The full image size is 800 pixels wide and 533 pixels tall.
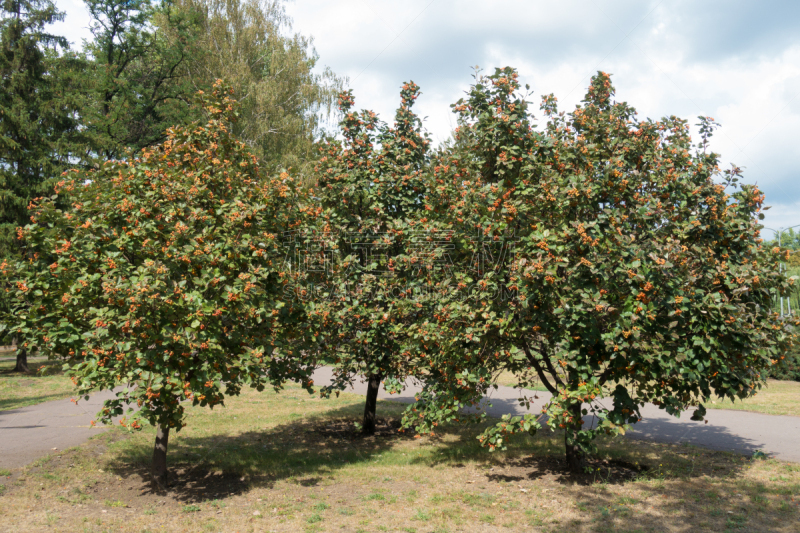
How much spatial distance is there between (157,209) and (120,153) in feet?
51.5

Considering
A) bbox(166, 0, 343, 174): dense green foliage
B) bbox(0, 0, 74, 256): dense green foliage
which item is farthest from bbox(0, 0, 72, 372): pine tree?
bbox(166, 0, 343, 174): dense green foliage

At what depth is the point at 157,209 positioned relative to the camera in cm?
654

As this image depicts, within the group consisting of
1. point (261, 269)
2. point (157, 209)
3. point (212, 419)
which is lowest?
point (212, 419)

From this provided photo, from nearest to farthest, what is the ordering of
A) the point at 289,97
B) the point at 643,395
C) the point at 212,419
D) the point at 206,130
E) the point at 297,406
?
the point at 643,395, the point at 206,130, the point at 212,419, the point at 297,406, the point at 289,97

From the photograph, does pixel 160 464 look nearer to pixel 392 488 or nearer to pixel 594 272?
pixel 392 488

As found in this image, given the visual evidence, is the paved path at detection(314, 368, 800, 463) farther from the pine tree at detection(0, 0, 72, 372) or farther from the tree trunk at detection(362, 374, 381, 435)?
the pine tree at detection(0, 0, 72, 372)

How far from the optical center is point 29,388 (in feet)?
52.6

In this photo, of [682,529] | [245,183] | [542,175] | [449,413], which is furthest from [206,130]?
[682,529]

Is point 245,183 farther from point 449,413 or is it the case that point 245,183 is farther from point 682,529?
point 682,529

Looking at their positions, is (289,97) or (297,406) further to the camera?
(289,97)

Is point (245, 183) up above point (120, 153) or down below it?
below

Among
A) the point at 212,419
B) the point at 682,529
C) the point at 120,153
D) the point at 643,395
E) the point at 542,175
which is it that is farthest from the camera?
the point at 120,153

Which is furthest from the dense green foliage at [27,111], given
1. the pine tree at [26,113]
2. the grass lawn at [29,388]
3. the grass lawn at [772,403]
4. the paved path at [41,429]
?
the grass lawn at [772,403]

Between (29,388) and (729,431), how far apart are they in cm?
1958
